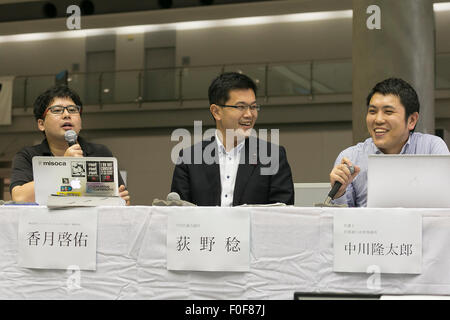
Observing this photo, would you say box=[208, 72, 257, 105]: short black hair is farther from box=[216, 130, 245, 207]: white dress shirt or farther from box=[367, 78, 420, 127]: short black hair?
box=[367, 78, 420, 127]: short black hair

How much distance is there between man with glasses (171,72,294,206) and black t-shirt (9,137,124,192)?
31 cm

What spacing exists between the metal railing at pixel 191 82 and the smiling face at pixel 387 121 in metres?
8.87

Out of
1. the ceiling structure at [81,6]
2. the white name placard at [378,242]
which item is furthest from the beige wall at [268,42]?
the white name placard at [378,242]

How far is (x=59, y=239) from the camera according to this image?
1758 mm

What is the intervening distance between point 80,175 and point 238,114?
888 mm

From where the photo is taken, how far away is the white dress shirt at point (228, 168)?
2571 millimetres

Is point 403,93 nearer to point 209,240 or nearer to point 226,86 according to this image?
point 226,86

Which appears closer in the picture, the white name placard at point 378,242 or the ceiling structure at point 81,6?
the white name placard at point 378,242

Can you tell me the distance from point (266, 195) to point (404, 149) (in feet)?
2.00

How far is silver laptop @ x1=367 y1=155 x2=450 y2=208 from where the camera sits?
1681 mm

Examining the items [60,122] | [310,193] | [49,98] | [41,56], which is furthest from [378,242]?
[41,56]

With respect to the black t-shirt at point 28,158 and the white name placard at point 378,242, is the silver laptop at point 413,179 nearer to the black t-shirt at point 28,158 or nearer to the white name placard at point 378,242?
the white name placard at point 378,242

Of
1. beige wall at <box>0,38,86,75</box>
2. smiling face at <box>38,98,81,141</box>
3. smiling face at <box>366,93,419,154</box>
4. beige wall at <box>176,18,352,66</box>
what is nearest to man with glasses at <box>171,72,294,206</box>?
smiling face at <box>366,93,419,154</box>

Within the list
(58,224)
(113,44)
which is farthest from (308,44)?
(58,224)
